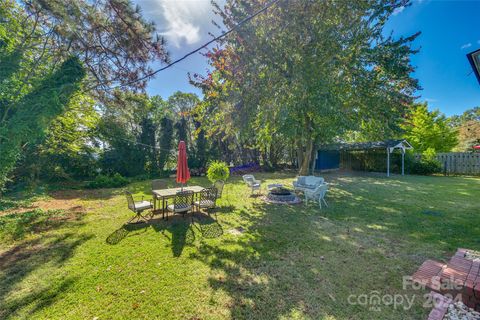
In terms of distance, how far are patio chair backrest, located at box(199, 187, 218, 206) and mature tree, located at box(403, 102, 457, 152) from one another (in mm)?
21170

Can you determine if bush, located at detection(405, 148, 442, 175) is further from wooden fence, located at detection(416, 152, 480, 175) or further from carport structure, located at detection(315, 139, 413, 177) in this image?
carport structure, located at detection(315, 139, 413, 177)

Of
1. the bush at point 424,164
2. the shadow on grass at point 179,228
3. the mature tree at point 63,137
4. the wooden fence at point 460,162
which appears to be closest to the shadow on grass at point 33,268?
the shadow on grass at point 179,228

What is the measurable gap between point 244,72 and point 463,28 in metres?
8.23

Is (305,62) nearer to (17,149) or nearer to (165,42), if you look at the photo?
(165,42)

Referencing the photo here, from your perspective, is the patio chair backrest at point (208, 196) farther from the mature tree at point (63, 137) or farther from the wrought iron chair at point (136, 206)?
the mature tree at point (63, 137)

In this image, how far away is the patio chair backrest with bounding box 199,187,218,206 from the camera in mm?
6043

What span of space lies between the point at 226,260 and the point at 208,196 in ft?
8.50

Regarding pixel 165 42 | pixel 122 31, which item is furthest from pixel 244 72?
pixel 122 31

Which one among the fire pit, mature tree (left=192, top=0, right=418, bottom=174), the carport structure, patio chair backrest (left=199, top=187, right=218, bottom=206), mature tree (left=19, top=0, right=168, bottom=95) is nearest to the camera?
patio chair backrest (left=199, top=187, right=218, bottom=206)

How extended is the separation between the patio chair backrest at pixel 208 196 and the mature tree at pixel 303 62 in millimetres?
2851

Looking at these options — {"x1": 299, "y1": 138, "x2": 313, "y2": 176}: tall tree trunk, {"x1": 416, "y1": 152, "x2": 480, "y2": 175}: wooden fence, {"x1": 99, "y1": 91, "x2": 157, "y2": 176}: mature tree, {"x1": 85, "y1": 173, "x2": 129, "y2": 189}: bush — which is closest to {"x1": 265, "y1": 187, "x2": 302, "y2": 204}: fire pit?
{"x1": 299, "y1": 138, "x2": 313, "y2": 176}: tall tree trunk

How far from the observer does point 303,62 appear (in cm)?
666

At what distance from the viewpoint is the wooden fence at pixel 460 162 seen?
1370 cm

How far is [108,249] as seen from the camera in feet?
13.9
